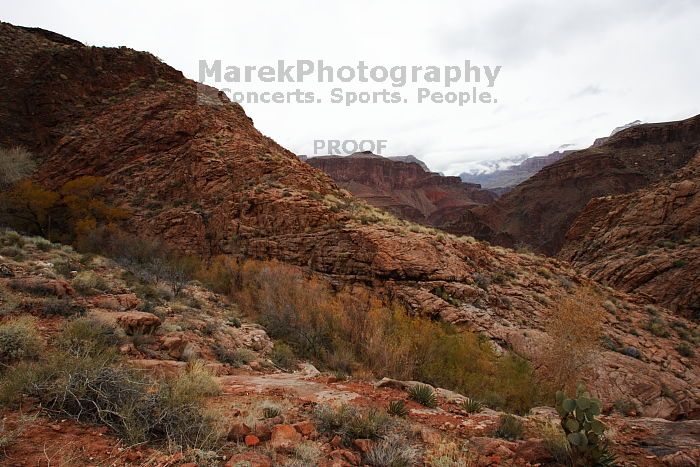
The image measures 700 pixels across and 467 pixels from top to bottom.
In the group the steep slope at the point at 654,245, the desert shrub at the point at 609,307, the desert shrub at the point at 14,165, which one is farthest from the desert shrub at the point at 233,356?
the steep slope at the point at 654,245

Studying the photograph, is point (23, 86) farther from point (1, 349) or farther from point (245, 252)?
point (1, 349)

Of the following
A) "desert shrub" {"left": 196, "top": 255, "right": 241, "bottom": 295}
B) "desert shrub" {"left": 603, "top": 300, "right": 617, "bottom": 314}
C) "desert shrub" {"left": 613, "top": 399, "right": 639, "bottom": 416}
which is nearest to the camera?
"desert shrub" {"left": 613, "top": 399, "right": 639, "bottom": 416}

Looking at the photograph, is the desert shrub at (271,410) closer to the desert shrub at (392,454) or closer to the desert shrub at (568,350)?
the desert shrub at (392,454)

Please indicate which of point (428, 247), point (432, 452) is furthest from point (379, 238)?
point (432, 452)

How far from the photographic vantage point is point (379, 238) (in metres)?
14.9

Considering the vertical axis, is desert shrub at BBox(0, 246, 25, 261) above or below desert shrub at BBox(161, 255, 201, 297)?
above

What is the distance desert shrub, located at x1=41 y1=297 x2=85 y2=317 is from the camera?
6.93 m

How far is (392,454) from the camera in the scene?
3.58 m

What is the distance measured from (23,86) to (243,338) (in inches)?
1063

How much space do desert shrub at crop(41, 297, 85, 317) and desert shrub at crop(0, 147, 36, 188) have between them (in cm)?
1852

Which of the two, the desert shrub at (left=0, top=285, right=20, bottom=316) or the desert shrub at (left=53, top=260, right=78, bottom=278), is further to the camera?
the desert shrub at (left=53, top=260, right=78, bottom=278)

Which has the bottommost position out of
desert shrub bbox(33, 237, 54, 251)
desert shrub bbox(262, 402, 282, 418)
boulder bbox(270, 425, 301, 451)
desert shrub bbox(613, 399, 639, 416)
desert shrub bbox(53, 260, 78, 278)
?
desert shrub bbox(613, 399, 639, 416)

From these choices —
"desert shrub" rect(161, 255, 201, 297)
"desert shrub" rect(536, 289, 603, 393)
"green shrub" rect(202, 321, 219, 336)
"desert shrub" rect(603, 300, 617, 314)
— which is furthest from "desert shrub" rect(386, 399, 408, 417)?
"desert shrub" rect(603, 300, 617, 314)

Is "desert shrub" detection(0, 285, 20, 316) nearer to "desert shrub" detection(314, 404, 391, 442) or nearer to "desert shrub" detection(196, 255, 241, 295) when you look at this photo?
"desert shrub" detection(314, 404, 391, 442)
